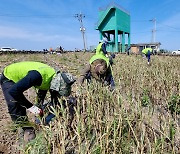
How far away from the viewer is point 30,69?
2457 mm

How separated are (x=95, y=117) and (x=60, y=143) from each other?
72 centimetres

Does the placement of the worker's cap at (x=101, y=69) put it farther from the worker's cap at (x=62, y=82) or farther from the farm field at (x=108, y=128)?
the worker's cap at (x=62, y=82)

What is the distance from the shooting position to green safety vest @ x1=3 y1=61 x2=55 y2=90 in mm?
2413

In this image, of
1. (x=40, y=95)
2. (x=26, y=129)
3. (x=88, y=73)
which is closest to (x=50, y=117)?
(x=26, y=129)

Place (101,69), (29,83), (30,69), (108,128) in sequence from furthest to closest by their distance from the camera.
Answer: (101,69) < (30,69) < (29,83) < (108,128)

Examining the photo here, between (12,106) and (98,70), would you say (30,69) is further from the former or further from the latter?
(98,70)

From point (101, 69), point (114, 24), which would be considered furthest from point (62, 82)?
point (114, 24)

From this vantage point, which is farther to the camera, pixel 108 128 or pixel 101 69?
pixel 101 69

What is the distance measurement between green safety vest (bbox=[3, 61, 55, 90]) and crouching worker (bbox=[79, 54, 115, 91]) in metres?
0.94

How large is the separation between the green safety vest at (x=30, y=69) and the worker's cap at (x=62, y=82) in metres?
0.09

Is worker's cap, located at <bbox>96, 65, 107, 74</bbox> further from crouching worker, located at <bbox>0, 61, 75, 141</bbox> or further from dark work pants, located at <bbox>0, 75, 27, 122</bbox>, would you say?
dark work pants, located at <bbox>0, 75, 27, 122</bbox>

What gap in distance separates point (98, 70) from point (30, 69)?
130 cm

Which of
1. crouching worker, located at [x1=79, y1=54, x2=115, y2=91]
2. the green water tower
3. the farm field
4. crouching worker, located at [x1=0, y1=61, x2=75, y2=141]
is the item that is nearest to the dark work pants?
crouching worker, located at [x1=0, y1=61, x2=75, y2=141]

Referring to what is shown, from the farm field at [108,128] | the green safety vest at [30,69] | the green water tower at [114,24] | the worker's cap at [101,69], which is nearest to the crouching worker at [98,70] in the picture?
the worker's cap at [101,69]
